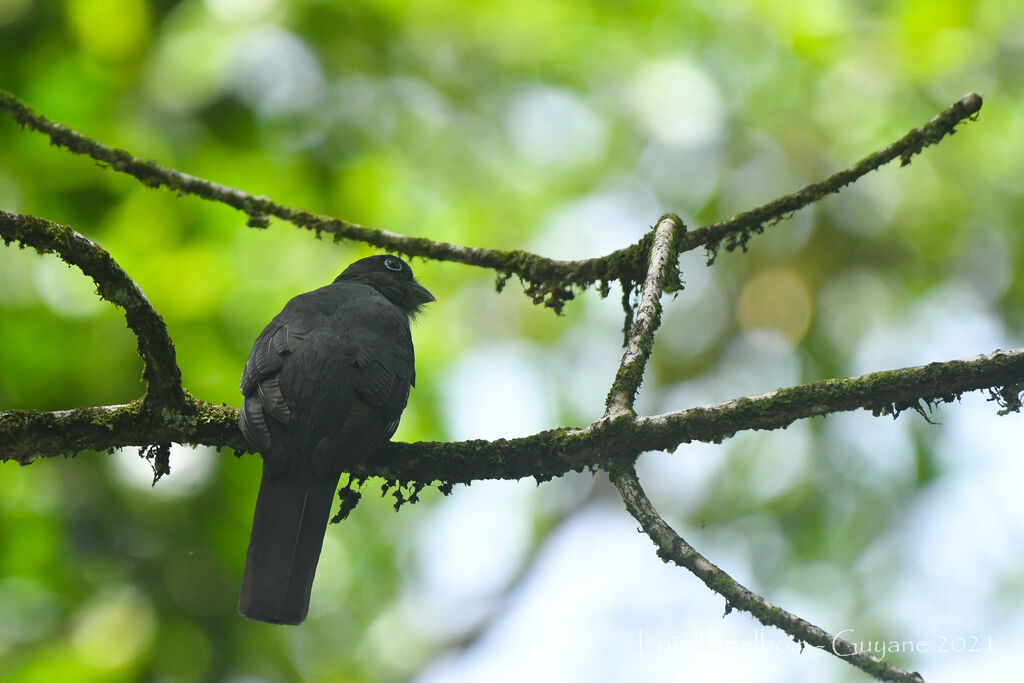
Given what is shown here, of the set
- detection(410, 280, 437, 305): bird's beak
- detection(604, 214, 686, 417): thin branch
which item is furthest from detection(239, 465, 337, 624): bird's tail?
detection(410, 280, 437, 305): bird's beak

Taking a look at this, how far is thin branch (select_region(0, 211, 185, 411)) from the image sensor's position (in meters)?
3.21

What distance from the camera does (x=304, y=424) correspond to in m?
3.64

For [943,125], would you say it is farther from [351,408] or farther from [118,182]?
[118,182]

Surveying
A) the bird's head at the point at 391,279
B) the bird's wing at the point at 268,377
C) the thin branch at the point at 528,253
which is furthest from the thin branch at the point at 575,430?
the bird's head at the point at 391,279

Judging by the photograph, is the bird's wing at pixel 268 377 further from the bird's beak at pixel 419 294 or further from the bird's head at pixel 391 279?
the bird's beak at pixel 419 294

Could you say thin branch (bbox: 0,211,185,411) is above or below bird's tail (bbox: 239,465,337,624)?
above

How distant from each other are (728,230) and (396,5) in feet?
15.5

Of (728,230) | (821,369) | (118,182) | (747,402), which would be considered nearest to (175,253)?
(118,182)

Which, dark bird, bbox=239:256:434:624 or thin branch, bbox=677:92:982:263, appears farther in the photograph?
thin branch, bbox=677:92:982:263

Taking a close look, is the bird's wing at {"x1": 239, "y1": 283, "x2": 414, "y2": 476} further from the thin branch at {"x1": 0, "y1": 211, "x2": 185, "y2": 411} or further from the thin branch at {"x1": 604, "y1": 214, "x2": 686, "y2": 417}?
the thin branch at {"x1": 604, "y1": 214, "x2": 686, "y2": 417}

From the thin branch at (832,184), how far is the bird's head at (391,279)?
1827mm

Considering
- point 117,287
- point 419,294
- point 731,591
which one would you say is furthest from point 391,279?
point 731,591

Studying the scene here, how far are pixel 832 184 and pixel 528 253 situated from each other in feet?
4.63

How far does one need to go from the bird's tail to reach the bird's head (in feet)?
6.25
